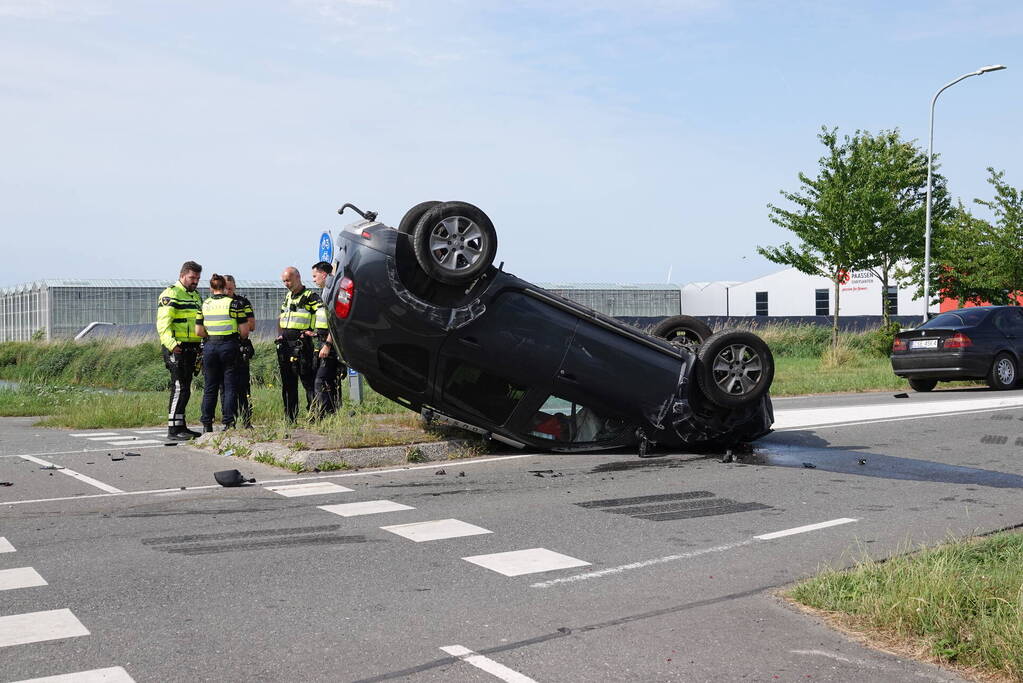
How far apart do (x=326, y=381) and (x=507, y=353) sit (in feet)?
11.5

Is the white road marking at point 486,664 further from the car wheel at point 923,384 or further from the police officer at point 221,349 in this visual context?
the car wheel at point 923,384

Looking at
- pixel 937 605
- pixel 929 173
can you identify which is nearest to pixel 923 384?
pixel 929 173

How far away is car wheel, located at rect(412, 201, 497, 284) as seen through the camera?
27.2 ft

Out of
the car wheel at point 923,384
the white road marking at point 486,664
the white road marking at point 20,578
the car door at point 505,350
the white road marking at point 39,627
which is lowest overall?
the white road marking at point 486,664

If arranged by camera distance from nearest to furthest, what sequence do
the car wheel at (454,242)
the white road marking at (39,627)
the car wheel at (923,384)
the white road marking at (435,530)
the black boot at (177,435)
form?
the white road marking at (39,627) < the white road marking at (435,530) < the car wheel at (454,242) < the black boot at (177,435) < the car wheel at (923,384)

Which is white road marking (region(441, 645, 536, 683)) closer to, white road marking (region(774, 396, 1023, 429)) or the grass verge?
the grass verge

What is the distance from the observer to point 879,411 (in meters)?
14.6

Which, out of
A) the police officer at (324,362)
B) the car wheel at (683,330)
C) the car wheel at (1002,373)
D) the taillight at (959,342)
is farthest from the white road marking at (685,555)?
the car wheel at (1002,373)

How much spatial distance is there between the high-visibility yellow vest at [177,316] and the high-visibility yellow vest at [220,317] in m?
0.55

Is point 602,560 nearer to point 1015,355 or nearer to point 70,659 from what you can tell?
point 70,659

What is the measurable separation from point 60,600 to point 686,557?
3.16 m

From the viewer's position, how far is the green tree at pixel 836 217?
32.4 metres

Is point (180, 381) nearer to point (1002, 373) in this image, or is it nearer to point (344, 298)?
point (344, 298)

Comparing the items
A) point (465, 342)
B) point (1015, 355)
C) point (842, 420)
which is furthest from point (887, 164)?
point (465, 342)
